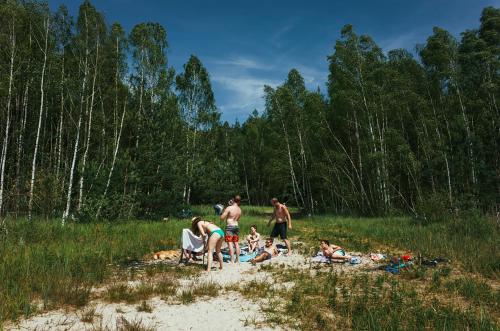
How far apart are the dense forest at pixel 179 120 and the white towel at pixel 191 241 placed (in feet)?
25.4

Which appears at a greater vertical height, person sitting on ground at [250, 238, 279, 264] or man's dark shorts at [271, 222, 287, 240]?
man's dark shorts at [271, 222, 287, 240]

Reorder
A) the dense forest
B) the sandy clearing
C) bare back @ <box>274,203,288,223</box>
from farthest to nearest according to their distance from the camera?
the dense forest → bare back @ <box>274,203,288,223</box> → the sandy clearing

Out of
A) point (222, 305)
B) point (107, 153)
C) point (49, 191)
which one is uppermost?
point (107, 153)

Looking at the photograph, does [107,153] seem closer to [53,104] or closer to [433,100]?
[53,104]

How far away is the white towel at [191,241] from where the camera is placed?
941cm

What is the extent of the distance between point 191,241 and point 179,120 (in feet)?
52.0

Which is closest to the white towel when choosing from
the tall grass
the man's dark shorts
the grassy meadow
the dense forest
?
the grassy meadow

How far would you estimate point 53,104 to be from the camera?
69.7 feet

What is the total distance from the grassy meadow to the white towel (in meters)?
1.19

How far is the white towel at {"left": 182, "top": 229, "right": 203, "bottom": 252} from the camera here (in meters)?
9.41

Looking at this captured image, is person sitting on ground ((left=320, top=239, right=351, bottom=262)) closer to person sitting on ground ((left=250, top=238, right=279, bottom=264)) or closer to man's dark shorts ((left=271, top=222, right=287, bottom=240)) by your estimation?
person sitting on ground ((left=250, top=238, right=279, bottom=264))

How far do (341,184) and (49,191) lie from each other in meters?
21.4

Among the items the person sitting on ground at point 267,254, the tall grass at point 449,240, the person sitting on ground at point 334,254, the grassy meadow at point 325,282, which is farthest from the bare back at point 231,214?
the tall grass at point 449,240

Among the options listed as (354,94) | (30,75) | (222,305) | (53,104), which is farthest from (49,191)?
(354,94)
